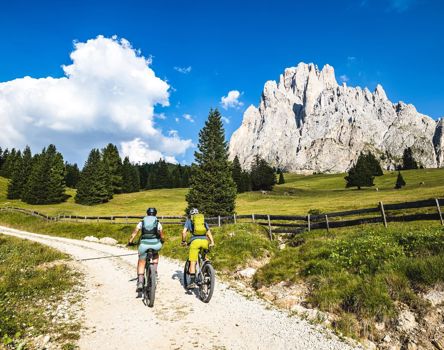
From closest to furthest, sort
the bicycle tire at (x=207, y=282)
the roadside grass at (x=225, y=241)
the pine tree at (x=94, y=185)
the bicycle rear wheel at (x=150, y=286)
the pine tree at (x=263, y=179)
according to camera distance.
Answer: the bicycle rear wheel at (x=150, y=286)
the bicycle tire at (x=207, y=282)
the roadside grass at (x=225, y=241)
the pine tree at (x=94, y=185)
the pine tree at (x=263, y=179)

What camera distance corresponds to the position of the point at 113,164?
78.8 metres

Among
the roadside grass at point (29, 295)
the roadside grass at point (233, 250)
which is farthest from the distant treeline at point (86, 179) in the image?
the roadside grass at point (29, 295)

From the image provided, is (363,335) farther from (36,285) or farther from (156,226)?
(36,285)

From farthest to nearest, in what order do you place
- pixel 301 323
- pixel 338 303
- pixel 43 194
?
pixel 43 194, pixel 338 303, pixel 301 323

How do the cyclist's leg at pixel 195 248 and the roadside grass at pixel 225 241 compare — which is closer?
the cyclist's leg at pixel 195 248

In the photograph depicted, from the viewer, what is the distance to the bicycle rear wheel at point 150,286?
8.00 meters

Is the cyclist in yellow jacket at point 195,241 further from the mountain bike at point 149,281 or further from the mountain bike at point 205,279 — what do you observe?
the mountain bike at point 149,281

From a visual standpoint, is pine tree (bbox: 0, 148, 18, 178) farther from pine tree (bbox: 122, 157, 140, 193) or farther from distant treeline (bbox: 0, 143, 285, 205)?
pine tree (bbox: 122, 157, 140, 193)

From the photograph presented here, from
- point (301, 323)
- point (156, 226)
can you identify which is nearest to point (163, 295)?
point (156, 226)

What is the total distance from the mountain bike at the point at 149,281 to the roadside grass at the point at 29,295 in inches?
79.5

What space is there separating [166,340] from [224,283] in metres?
5.13

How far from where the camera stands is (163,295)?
915cm

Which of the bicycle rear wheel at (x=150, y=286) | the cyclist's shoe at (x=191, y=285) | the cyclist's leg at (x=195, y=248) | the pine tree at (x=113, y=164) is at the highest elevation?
the pine tree at (x=113, y=164)

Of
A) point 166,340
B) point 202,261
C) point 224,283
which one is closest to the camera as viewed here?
point 166,340
